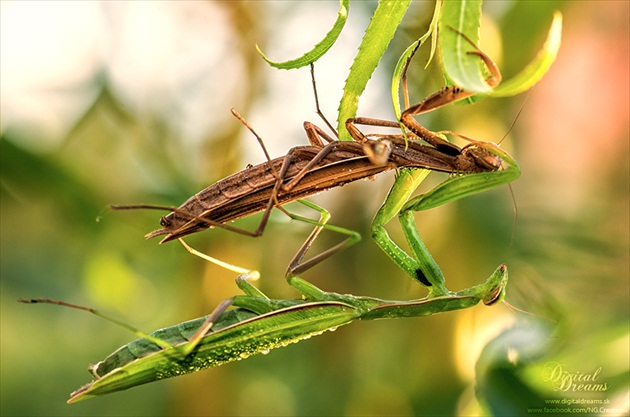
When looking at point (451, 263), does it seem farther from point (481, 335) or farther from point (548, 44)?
point (548, 44)

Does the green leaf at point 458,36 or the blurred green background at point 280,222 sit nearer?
the green leaf at point 458,36

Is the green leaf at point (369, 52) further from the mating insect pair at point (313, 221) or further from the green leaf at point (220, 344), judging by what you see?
the green leaf at point (220, 344)

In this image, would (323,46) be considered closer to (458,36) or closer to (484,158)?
(458,36)

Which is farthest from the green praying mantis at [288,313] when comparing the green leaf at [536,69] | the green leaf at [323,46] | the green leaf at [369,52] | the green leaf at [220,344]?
the green leaf at [536,69]

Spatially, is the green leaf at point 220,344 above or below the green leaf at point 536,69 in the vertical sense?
above

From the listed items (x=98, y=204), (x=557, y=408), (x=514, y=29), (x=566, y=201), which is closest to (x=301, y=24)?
(x=514, y=29)

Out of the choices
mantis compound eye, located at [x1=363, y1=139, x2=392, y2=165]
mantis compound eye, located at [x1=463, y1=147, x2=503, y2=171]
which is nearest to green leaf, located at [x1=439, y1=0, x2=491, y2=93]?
mantis compound eye, located at [x1=363, y1=139, x2=392, y2=165]
